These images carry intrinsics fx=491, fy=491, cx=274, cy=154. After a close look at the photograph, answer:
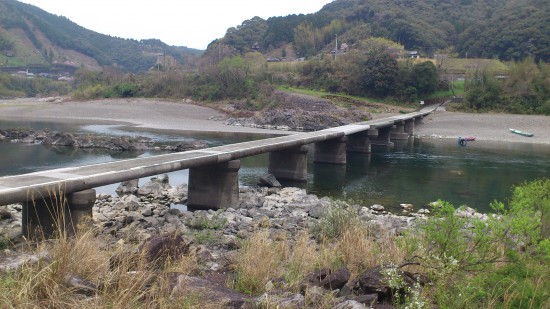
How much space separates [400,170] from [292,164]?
25.6 ft

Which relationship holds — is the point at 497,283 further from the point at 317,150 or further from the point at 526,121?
the point at 526,121

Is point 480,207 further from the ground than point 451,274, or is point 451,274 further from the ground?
point 451,274

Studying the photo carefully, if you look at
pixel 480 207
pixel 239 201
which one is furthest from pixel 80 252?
pixel 480 207

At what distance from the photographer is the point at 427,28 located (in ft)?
411

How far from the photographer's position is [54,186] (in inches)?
394

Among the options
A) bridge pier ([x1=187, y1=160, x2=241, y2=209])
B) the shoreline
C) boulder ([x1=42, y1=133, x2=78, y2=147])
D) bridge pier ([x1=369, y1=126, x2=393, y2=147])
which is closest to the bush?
bridge pier ([x1=187, y1=160, x2=241, y2=209])

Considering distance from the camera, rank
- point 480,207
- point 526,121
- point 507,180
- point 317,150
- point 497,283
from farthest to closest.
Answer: point 526,121 < point 317,150 < point 507,180 < point 480,207 < point 497,283

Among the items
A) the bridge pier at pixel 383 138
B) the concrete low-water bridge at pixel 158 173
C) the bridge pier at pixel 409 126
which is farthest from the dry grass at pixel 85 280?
the bridge pier at pixel 409 126

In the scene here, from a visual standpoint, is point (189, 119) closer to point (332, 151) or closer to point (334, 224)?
point (332, 151)

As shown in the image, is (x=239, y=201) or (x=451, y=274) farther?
(x=239, y=201)

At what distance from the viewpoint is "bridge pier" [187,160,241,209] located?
16344 mm

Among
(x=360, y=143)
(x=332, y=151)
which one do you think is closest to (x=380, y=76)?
(x=360, y=143)

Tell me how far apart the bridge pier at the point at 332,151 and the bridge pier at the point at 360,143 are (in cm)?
629

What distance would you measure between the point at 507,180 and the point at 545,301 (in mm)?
22686
